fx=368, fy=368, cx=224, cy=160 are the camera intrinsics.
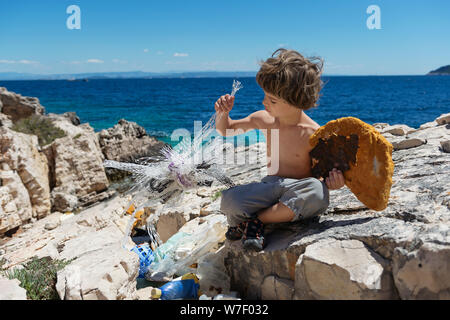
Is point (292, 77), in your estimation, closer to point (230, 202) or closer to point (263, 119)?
point (263, 119)

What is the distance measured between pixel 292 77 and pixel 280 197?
835 millimetres

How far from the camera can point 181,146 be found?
3051 mm

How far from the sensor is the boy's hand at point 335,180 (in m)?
2.62

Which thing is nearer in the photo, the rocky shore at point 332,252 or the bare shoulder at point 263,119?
the rocky shore at point 332,252

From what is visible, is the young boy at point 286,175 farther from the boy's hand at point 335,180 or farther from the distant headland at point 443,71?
the distant headland at point 443,71

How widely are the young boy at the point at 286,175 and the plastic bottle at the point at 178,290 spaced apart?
494 mm

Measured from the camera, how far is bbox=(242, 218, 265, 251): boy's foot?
2.50m

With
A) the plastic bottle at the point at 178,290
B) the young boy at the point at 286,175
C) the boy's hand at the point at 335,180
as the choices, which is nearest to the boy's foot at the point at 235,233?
the young boy at the point at 286,175

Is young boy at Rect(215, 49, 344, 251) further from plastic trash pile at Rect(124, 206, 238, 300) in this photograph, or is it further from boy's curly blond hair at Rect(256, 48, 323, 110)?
plastic trash pile at Rect(124, 206, 238, 300)

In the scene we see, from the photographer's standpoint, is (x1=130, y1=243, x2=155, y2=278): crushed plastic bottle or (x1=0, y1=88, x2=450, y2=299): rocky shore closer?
(x1=0, y1=88, x2=450, y2=299): rocky shore

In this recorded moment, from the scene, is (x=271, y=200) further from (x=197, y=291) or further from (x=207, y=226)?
(x=207, y=226)

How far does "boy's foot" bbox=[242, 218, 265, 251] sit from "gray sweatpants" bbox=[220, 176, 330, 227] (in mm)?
56

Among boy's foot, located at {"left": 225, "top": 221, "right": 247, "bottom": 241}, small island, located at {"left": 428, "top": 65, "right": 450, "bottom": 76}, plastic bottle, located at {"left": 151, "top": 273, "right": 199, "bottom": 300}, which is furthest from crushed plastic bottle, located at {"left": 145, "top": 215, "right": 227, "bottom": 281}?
small island, located at {"left": 428, "top": 65, "right": 450, "bottom": 76}
